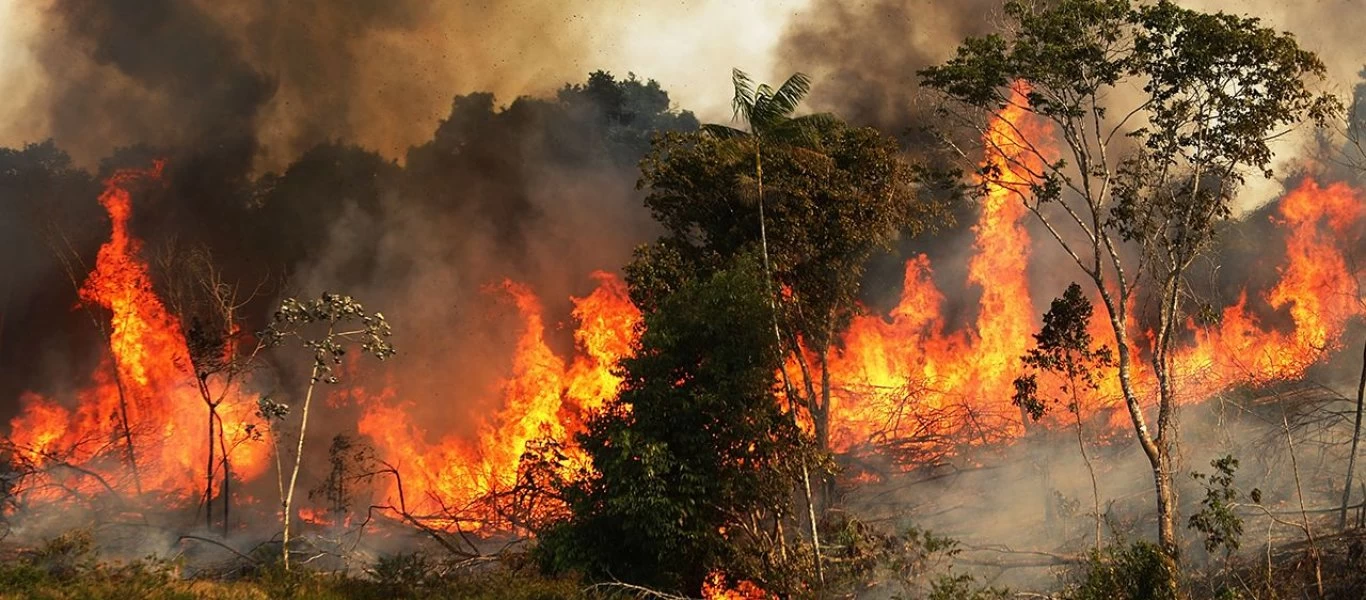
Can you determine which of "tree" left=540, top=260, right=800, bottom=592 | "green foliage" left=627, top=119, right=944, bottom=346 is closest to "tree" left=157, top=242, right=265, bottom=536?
"green foliage" left=627, top=119, right=944, bottom=346

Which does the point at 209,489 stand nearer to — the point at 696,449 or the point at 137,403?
the point at 137,403

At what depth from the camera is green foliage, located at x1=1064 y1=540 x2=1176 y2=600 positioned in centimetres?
1312

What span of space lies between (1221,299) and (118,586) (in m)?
34.5

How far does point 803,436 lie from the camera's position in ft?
57.7

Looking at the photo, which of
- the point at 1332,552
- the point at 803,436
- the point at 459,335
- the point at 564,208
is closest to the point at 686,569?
the point at 803,436

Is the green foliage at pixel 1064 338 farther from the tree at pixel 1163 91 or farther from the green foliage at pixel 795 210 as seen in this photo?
the green foliage at pixel 795 210

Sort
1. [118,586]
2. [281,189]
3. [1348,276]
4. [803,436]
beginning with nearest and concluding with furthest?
Result: 1. [118,586]
2. [803,436]
3. [1348,276]
4. [281,189]

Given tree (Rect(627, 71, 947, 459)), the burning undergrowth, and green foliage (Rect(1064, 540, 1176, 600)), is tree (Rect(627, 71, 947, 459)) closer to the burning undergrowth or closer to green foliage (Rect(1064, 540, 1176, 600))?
the burning undergrowth

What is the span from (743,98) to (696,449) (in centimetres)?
729

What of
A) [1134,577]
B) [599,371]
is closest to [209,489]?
[599,371]

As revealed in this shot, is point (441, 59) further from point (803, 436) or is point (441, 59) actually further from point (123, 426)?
point (803, 436)

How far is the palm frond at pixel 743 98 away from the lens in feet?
59.2

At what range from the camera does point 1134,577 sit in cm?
1337

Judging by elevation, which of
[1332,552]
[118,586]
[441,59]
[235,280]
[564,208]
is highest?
[441,59]
